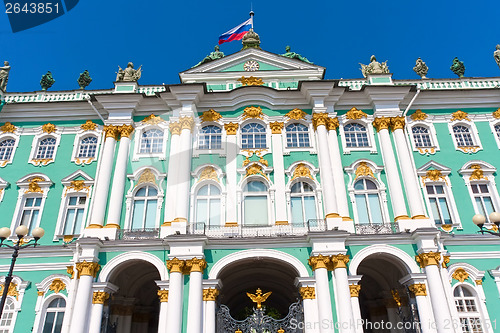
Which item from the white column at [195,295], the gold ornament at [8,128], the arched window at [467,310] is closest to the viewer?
the white column at [195,295]

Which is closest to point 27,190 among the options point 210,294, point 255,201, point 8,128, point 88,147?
point 88,147

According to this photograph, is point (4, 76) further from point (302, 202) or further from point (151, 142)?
point (302, 202)

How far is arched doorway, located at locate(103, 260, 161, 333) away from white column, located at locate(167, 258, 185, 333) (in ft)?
8.10

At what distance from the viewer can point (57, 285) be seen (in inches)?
787

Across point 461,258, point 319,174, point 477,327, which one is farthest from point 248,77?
point 477,327

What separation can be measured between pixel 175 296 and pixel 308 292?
6.15 m

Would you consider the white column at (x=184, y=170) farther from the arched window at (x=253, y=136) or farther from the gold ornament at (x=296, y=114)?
the gold ornament at (x=296, y=114)

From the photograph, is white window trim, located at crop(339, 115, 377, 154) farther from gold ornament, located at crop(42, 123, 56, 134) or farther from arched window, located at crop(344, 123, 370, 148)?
gold ornament, located at crop(42, 123, 56, 134)

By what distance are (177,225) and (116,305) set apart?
20.4 feet

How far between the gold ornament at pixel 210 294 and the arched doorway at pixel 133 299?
13.0 feet

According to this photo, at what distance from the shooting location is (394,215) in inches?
830

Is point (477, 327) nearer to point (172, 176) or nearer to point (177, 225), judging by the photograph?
point (177, 225)

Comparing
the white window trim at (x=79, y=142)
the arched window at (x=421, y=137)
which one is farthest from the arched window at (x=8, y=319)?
the arched window at (x=421, y=137)

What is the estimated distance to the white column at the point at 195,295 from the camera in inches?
698
